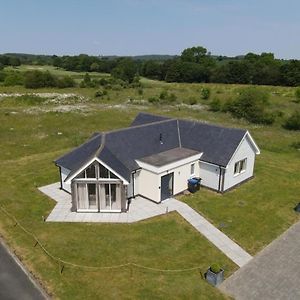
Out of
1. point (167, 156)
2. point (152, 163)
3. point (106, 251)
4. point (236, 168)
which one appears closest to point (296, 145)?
point (236, 168)

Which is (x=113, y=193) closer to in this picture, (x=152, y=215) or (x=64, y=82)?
(x=152, y=215)

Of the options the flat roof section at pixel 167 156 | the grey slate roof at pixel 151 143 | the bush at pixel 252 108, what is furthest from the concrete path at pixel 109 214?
the bush at pixel 252 108

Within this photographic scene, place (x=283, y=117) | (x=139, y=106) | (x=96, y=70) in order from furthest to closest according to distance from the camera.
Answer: (x=96, y=70) < (x=139, y=106) < (x=283, y=117)

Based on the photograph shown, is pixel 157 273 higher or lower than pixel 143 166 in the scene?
lower

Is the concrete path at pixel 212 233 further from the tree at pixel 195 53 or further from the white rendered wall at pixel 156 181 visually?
the tree at pixel 195 53

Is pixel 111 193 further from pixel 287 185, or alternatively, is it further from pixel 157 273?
pixel 287 185

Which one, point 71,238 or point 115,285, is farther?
point 71,238

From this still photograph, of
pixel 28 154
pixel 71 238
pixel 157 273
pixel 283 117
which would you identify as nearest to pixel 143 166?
pixel 71 238
